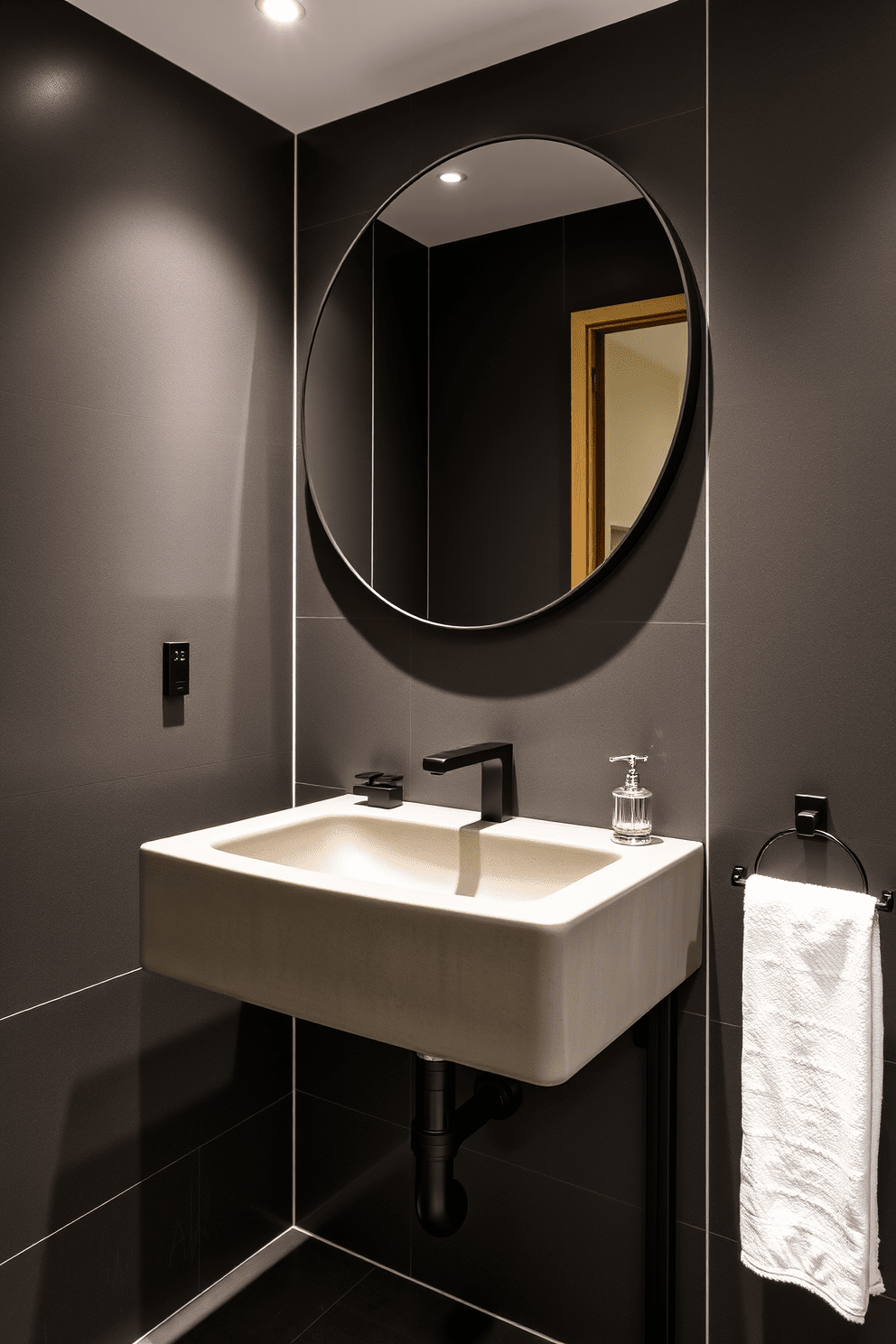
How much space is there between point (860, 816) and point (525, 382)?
887mm

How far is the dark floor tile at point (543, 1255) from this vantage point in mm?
1616

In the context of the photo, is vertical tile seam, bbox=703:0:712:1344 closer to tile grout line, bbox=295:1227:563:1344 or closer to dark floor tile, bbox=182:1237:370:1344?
tile grout line, bbox=295:1227:563:1344

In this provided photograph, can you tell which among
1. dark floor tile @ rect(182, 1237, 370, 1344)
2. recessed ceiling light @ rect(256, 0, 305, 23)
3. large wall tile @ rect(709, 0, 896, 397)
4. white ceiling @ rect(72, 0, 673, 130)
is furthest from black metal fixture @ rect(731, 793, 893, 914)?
recessed ceiling light @ rect(256, 0, 305, 23)

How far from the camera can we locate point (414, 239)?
5.85 ft

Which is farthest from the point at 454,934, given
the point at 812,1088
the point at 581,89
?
the point at 581,89

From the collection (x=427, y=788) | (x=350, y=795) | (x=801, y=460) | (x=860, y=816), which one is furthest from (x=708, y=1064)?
(x=801, y=460)

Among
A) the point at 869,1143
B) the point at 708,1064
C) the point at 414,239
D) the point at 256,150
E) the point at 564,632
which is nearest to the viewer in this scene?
the point at 869,1143

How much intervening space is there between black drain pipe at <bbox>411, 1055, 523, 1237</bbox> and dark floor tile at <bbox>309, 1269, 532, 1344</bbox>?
339 mm

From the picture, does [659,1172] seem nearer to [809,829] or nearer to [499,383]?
[809,829]

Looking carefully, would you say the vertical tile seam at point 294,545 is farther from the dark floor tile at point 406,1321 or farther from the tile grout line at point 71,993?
the tile grout line at point 71,993

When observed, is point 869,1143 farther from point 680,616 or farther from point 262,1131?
point 262,1131

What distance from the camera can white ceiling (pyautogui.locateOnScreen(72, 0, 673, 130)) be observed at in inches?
61.4

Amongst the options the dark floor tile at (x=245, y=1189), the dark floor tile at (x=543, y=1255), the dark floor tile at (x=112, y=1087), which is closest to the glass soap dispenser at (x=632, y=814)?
the dark floor tile at (x=543, y=1255)

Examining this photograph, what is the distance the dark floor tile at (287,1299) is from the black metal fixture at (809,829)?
1137 millimetres
